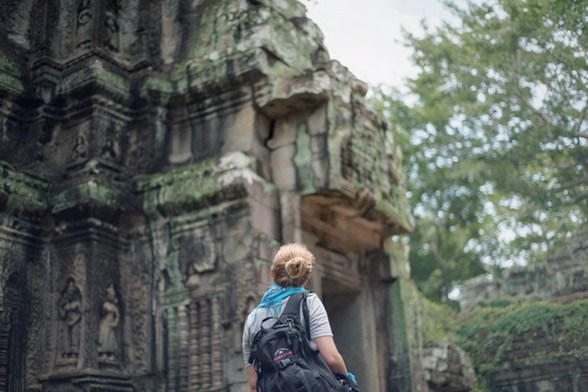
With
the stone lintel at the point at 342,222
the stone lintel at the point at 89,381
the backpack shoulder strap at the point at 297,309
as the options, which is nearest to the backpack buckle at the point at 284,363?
the backpack shoulder strap at the point at 297,309

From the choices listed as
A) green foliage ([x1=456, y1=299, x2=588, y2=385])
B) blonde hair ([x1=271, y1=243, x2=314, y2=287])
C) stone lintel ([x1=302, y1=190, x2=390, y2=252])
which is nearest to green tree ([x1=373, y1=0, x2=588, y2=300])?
green foliage ([x1=456, y1=299, x2=588, y2=385])

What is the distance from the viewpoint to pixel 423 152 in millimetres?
24141

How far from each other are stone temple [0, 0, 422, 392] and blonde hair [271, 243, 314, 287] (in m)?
3.27

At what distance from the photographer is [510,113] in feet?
56.7

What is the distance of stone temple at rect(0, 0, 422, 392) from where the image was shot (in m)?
7.45

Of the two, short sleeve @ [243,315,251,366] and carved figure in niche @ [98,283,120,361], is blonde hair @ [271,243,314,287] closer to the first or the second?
short sleeve @ [243,315,251,366]

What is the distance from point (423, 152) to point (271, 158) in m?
16.5

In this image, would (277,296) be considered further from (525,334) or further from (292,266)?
(525,334)

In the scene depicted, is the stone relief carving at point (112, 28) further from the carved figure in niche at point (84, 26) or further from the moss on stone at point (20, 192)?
the moss on stone at point (20, 192)

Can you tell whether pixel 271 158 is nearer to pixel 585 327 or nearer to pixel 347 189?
pixel 347 189

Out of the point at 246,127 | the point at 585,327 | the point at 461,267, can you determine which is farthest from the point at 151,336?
the point at 461,267

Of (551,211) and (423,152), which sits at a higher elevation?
(423,152)

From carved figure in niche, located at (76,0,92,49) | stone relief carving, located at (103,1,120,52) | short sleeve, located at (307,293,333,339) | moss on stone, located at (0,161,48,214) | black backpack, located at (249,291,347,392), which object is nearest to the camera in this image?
black backpack, located at (249,291,347,392)

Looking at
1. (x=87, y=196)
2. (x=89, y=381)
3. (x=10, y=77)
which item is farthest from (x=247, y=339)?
(x=10, y=77)
